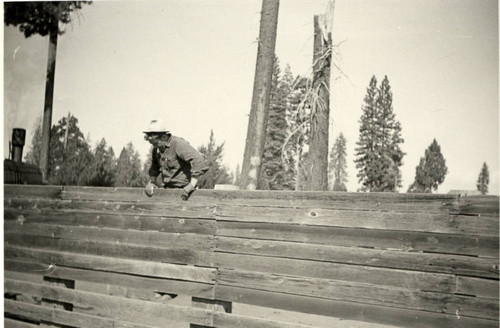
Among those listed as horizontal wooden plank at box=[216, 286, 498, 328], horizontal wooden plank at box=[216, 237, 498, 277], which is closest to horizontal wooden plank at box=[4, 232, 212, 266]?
horizontal wooden plank at box=[216, 237, 498, 277]

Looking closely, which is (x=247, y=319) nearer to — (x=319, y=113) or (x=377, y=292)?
A: (x=377, y=292)

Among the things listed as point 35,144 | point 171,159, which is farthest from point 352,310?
point 35,144

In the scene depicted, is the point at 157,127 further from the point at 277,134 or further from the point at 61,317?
the point at 277,134

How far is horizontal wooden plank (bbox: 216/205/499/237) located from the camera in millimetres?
3475

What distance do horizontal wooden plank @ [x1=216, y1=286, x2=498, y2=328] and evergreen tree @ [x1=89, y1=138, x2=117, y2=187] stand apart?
46.1ft

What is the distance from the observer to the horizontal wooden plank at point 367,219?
11.4 ft

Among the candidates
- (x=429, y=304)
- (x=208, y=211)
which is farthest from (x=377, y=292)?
(x=208, y=211)

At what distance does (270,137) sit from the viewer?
43188 millimetres

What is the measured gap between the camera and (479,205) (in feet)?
11.3

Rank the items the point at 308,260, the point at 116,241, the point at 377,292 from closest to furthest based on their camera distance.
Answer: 1. the point at 377,292
2. the point at 308,260
3. the point at 116,241

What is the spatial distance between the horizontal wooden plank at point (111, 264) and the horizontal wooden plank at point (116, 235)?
0.22 meters

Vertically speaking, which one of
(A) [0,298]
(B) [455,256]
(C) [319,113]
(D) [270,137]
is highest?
(D) [270,137]

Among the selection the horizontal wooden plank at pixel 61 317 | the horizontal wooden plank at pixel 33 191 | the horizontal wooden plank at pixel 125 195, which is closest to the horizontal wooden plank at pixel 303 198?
the horizontal wooden plank at pixel 125 195

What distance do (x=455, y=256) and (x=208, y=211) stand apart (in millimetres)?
2433
